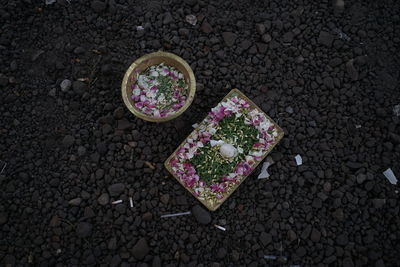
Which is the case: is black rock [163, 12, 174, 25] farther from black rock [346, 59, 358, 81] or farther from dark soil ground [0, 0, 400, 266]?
black rock [346, 59, 358, 81]

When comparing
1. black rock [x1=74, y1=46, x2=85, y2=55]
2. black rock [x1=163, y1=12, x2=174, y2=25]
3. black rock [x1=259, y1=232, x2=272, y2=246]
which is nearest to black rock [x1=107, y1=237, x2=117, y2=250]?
black rock [x1=259, y1=232, x2=272, y2=246]

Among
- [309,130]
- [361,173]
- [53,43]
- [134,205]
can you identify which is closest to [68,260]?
[134,205]

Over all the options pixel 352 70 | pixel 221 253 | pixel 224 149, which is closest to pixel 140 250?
pixel 221 253

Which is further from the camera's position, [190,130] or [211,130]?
[190,130]

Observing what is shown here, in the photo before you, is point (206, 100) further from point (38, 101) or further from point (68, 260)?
point (68, 260)

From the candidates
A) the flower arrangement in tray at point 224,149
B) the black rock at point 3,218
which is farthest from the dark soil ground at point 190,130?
the flower arrangement in tray at point 224,149

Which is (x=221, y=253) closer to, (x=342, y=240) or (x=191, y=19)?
(x=342, y=240)
